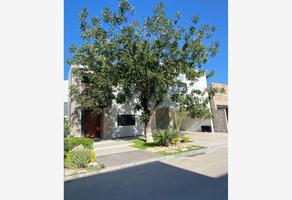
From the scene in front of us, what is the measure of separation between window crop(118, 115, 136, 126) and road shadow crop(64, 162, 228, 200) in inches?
432

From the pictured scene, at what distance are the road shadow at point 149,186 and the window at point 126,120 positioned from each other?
10965mm

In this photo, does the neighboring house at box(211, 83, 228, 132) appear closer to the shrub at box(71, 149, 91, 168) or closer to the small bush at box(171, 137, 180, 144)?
the small bush at box(171, 137, 180, 144)

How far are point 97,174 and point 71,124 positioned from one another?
9979 mm

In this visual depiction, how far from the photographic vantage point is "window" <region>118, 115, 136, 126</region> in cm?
1762

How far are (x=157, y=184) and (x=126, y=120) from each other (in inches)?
511

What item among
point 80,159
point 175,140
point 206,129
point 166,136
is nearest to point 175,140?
point 175,140

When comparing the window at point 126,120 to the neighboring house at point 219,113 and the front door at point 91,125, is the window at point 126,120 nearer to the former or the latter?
the front door at point 91,125

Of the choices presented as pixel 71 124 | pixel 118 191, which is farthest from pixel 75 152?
pixel 71 124

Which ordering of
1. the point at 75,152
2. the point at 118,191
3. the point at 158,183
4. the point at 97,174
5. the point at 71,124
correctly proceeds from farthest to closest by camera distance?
the point at 71,124 < the point at 75,152 < the point at 97,174 < the point at 158,183 < the point at 118,191
